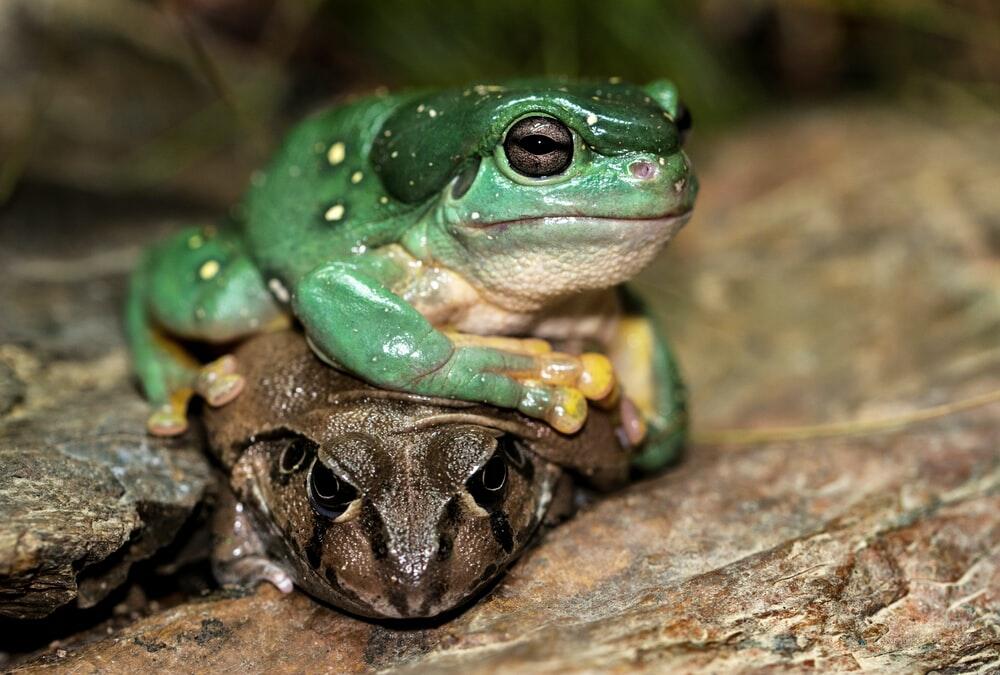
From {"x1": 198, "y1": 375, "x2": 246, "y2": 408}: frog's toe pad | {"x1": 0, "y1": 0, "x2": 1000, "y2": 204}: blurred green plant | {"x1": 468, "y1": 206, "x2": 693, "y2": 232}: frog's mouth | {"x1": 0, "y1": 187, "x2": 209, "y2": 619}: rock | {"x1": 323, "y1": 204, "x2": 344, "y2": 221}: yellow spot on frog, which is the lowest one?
{"x1": 0, "y1": 187, "x2": 209, "y2": 619}: rock

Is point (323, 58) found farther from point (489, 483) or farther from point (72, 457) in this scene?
point (489, 483)

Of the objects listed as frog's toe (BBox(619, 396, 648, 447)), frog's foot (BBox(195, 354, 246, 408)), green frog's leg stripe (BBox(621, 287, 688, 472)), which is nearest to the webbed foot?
frog's foot (BBox(195, 354, 246, 408))

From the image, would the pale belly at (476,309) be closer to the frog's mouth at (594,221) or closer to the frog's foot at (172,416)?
the frog's mouth at (594,221)

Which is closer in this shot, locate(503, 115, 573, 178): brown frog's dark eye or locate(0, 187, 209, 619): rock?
locate(0, 187, 209, 619): rock

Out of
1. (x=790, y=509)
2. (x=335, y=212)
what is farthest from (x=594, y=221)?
(x=790, y=509)

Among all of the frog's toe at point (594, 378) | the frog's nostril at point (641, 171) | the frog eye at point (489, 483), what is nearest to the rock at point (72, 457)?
the frog eye at point (489, 483)

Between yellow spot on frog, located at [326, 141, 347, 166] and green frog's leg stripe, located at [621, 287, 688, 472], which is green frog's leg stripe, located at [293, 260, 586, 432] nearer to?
yellow spot on frog, located at [326, 141, 347, 166]
